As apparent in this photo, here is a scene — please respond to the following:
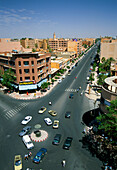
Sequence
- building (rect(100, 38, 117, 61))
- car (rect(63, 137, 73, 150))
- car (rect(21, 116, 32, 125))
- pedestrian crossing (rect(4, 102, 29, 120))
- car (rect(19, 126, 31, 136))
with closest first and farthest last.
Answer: car (rect(63, 137, 73, 150)) → car (rect(19, 126, 31, 136)) → car (rect(21, 116, 32, 125)) → pedestrian crossing (rect(4, 102, 29, 120)) → building (rect(100, 38, 117, 61))

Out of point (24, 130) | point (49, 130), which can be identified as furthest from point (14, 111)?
point (49, 130)

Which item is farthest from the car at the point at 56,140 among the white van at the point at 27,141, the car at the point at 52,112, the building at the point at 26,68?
the building at the point at 26,68

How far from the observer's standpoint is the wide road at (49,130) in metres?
26.7

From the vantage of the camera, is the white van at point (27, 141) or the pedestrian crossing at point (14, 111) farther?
the pedestrian crossing at point (14, 111)

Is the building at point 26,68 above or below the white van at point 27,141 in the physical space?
above

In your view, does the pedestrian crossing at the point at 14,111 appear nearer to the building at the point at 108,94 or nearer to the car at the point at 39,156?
the car at the point at 39,156

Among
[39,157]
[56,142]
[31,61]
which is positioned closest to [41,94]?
[31,61]

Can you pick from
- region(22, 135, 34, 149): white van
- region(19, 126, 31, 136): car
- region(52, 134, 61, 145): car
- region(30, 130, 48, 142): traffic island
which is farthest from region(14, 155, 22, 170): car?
region(52, 134, 61, 145): car

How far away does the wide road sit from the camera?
87.5 ft

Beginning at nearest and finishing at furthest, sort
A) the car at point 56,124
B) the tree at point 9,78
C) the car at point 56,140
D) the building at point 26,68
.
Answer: the car at point 56,140, the car at point 56,124, the building at point 26,68, the tree at point 9,78

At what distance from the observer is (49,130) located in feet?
120

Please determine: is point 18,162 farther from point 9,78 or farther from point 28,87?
point 9,78

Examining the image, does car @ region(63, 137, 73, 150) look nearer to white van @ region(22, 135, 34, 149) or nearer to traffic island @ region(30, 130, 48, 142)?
traffic island @ region(30, 130, 48, 142)

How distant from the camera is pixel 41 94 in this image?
60938mm
